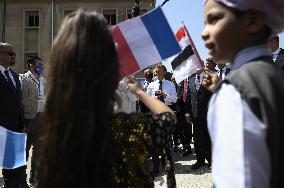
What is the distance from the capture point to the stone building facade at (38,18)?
96.3 ft

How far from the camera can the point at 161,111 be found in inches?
86.2

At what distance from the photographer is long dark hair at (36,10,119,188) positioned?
1750mm

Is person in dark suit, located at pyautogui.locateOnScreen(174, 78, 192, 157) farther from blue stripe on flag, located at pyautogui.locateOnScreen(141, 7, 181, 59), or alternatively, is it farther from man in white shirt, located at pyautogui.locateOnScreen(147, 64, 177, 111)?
blue stripe on flag, located at pyautogui.locateOnScreen(141, 7, 181, 59)

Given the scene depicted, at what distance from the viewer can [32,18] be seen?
30.0 m

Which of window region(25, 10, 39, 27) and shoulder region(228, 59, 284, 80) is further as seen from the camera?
window region(25, 10, 39, 27)

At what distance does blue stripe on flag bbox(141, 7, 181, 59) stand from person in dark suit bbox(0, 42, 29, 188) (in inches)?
118

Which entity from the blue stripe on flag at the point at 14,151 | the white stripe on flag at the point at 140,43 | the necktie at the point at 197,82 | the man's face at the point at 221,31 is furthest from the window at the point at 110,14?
the man's face at the point at 221,31

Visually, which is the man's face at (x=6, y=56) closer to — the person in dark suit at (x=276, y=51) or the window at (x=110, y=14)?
the person in dark suit at (x=276, y=51)

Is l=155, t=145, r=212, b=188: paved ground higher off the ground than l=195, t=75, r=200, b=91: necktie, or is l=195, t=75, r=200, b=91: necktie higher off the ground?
l=195, t=75, r=200, b=91: necktie

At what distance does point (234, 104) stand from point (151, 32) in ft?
6.57

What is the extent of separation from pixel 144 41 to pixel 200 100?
4374 millimetres

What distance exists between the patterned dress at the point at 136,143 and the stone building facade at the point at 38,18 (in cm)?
2751

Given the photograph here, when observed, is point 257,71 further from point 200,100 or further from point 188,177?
point 200,100

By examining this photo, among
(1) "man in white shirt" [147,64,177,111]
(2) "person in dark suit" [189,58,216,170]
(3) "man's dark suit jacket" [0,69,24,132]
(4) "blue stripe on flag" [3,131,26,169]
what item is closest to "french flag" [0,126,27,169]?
(4) "blue stripe on flag" [3,131,26,169]
